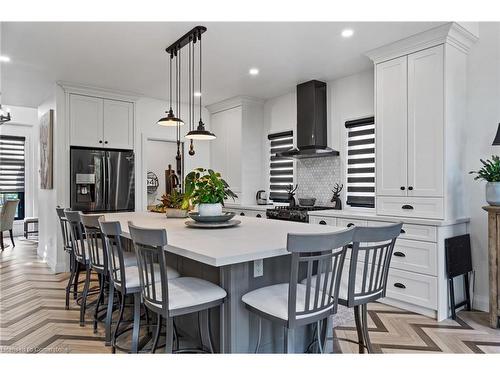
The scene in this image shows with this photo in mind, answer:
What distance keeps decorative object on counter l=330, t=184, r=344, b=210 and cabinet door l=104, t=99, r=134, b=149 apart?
3227 mm

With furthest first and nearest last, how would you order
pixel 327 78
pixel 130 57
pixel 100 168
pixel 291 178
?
pixel 291 178, pixel 100 168, pixel 327 78, pixel 130 57

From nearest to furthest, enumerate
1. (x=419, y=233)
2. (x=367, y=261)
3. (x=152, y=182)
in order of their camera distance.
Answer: (x=367, y=261)
(x=419, y=233)
(x=152, y=182)

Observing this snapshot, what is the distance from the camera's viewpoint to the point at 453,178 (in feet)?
10.8

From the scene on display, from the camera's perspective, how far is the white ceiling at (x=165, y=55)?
126 inches

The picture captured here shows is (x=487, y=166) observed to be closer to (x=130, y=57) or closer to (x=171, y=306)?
(x=171, y=306)

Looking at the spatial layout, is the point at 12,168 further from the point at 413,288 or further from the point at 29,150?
the point at 413,288

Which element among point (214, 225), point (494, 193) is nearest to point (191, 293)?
point (214, 225)

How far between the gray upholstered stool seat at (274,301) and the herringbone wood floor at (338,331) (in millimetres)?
698

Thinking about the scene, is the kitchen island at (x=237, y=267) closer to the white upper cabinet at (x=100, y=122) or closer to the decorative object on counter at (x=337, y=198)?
the decorative object on counter at (x=337, y=198)

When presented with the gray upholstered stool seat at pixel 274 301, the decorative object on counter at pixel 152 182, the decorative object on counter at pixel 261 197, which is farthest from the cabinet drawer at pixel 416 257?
the decorative object on counter at pixel 152 182

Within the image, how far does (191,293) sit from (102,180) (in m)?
3.87

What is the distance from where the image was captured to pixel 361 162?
4.52 m

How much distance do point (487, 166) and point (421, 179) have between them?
539 millimetres
